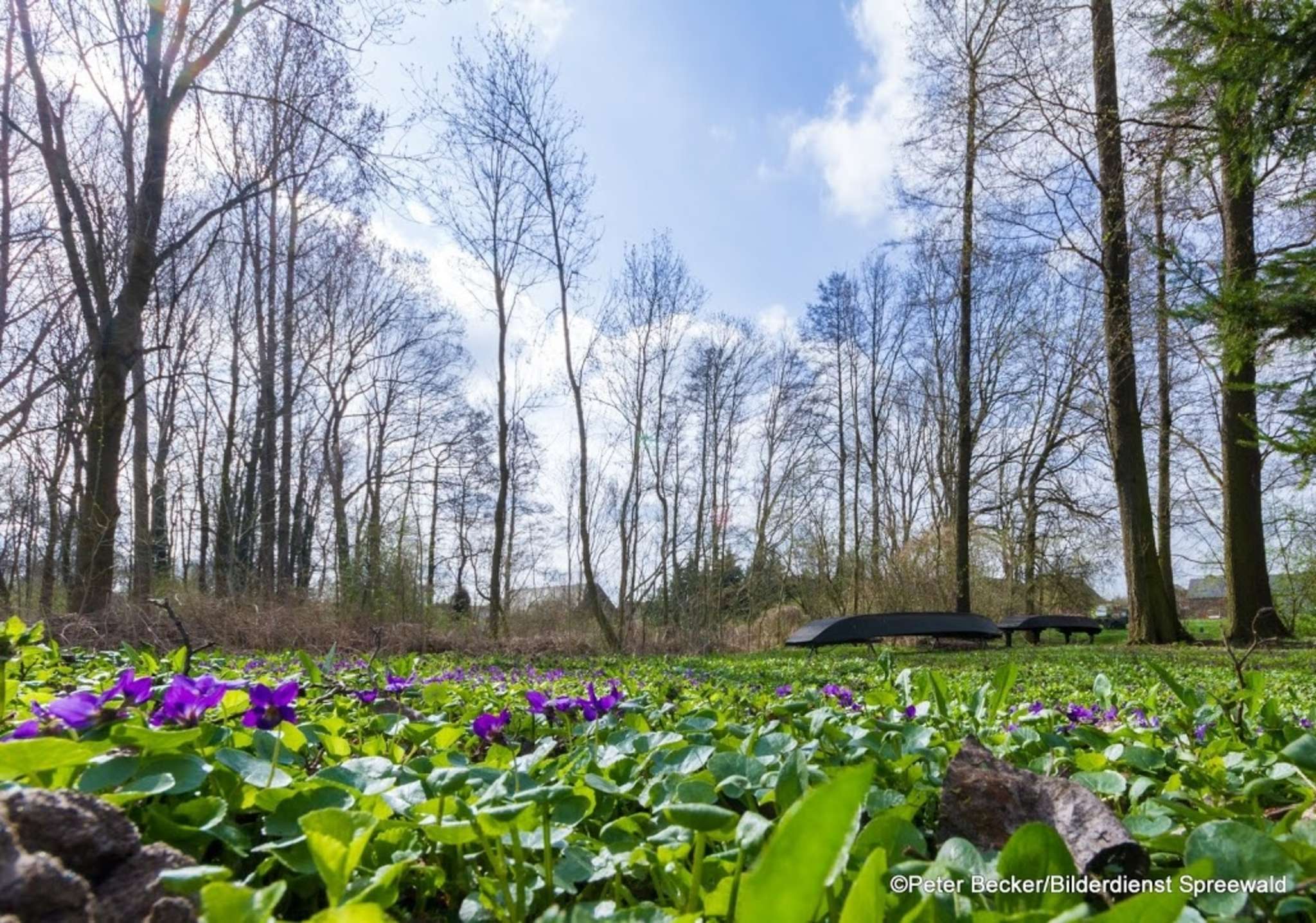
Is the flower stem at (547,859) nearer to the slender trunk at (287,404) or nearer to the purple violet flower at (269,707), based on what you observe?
the purple violet flower at (269,707)

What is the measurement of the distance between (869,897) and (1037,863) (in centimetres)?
22

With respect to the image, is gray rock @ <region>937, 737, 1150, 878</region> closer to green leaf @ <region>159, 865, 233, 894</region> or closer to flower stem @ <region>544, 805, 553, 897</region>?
flower stem @ <region>544, 805, 553, 897</region>

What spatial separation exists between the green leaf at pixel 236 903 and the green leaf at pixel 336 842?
9 cm

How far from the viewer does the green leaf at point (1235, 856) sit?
55 centimetres

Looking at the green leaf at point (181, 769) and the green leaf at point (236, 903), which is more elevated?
the green leaf at point (236, 903)

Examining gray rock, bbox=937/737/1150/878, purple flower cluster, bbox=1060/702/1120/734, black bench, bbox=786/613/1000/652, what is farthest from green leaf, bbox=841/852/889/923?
black bench, bbox=786/613/1000/652

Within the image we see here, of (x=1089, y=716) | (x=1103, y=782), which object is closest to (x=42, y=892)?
(x=1103, y=782)

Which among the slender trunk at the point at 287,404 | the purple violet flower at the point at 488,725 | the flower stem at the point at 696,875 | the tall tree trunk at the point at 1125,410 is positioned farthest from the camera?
the slender trunk at the point at 287,404

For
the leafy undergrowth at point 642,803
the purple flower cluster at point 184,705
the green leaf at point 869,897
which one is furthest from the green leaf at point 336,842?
the purple flower cluster at point 184,705

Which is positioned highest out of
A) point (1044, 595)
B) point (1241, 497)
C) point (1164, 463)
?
point (1164, 463)

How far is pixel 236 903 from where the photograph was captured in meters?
0.40

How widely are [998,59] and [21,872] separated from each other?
1223 cm

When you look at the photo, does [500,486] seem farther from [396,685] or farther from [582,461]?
[396,685]

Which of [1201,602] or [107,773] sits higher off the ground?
[107,773]
